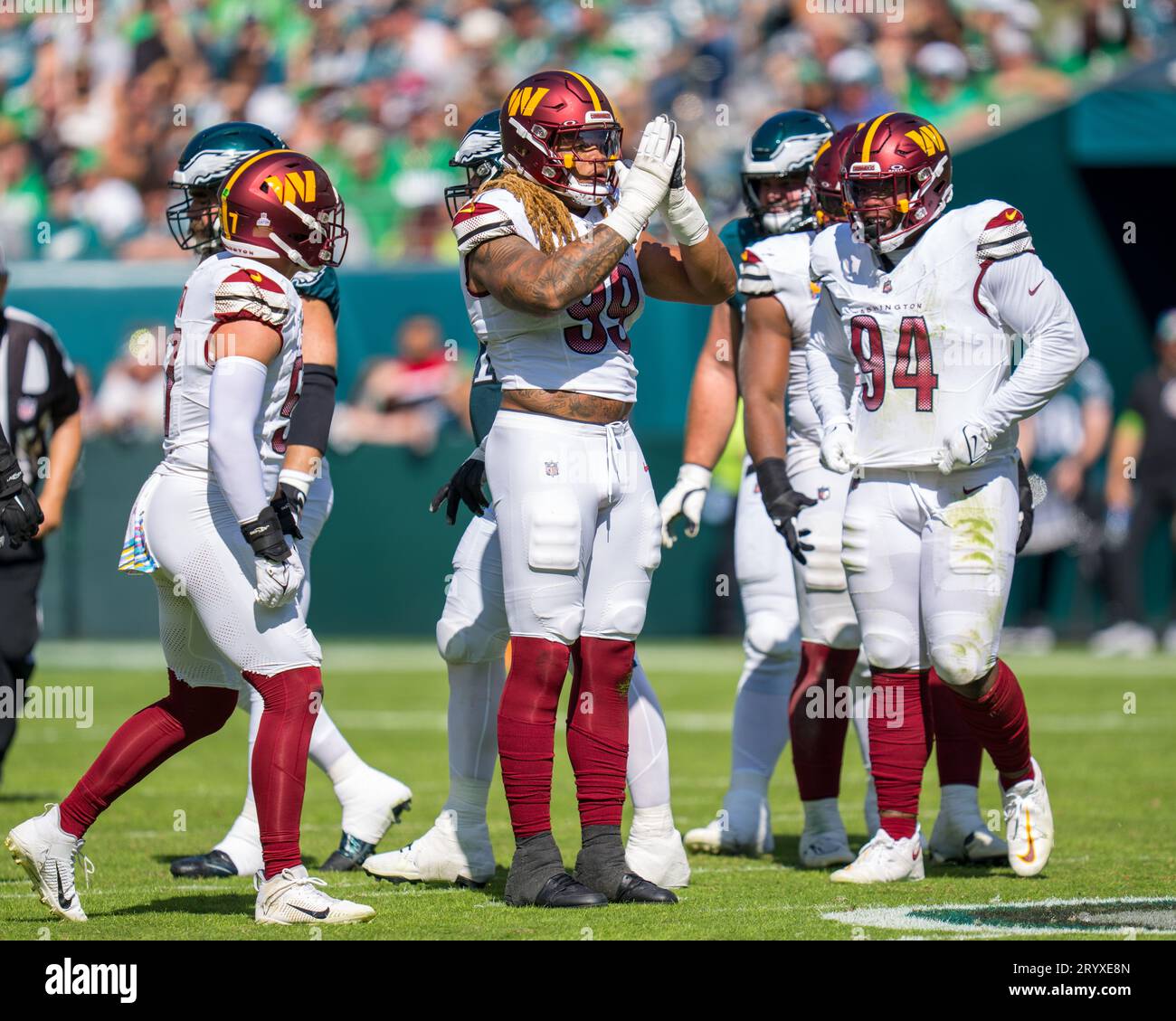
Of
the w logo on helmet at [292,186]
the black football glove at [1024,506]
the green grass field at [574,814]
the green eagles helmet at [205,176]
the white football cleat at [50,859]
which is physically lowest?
the green grass field at [574,814]

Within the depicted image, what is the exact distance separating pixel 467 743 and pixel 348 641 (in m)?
9.19

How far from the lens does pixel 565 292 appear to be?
4770 mm

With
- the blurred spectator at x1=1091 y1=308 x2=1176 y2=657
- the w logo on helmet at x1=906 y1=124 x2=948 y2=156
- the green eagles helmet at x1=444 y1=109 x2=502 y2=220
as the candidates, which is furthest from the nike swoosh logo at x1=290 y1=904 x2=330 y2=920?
the blurred spectator at x1=1091 y1=308 x2=1176 y2=657

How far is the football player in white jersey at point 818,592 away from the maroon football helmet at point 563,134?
3.73 ft

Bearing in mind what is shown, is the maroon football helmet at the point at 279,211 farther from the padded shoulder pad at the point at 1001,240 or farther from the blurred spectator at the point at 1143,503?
the blurred spectator at the point at 1143,503

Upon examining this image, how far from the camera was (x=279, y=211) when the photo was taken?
15.8ft

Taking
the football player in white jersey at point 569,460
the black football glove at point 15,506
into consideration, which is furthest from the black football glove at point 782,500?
the black football glove at point 15,506

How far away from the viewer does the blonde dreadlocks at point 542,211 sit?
504 cm

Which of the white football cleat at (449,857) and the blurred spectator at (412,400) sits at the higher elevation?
the blurred spectator at (412,400)

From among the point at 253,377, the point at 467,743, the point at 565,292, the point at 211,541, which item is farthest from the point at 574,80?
the point at 467,743

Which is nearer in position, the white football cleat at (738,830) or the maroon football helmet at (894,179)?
the maroon football helmet at (894,179)
